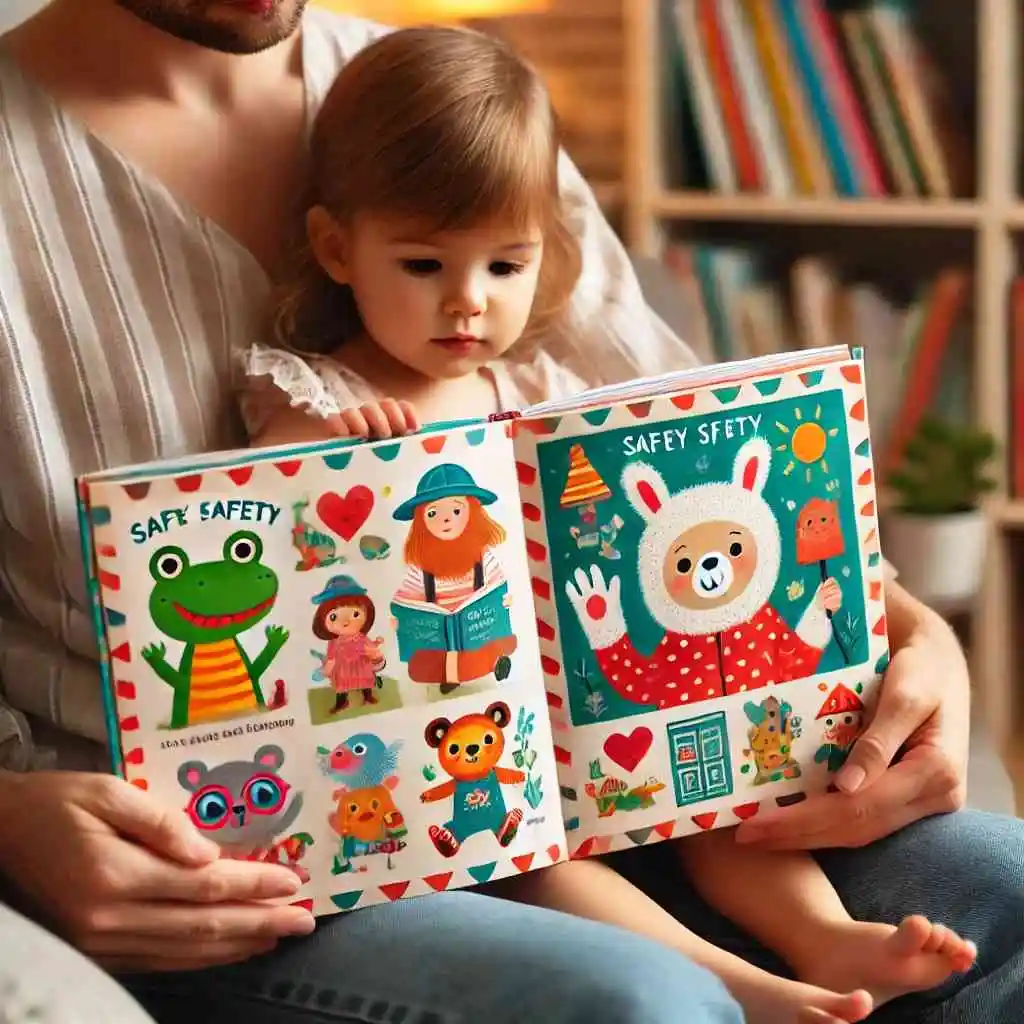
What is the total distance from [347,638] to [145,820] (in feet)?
0.55

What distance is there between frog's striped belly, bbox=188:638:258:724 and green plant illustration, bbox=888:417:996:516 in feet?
4.22

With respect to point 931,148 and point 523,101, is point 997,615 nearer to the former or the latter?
point 931,148

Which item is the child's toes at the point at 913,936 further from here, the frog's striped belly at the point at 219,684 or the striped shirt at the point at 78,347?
the striped shirt at the point at 78,347

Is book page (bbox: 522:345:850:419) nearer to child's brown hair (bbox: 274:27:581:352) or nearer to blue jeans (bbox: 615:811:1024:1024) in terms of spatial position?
child's brown hair (bbox: 274:27:581:352)

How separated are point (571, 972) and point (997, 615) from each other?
56.5 inches

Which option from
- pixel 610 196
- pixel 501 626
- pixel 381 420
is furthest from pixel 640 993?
pixel 610 196

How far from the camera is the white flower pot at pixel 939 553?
2.02 m

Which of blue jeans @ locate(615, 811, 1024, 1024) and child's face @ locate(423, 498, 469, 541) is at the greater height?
child's face @ locate(423, 498, 469, 541)

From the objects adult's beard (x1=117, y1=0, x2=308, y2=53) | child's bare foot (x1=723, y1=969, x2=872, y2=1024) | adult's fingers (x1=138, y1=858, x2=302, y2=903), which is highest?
adult's beard (x1=117, y1=0, x2=308, y2=53)

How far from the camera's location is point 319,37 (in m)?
1.29

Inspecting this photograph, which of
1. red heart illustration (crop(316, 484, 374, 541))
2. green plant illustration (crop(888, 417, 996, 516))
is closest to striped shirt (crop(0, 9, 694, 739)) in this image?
red heart illustration (crop(316, 484, 374, 541))

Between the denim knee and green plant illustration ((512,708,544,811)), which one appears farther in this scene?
green plant illustration ((512,708,544,811))

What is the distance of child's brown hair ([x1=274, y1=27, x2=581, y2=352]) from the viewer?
1.12m

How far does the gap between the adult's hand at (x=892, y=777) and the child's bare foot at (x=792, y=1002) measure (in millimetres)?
111
